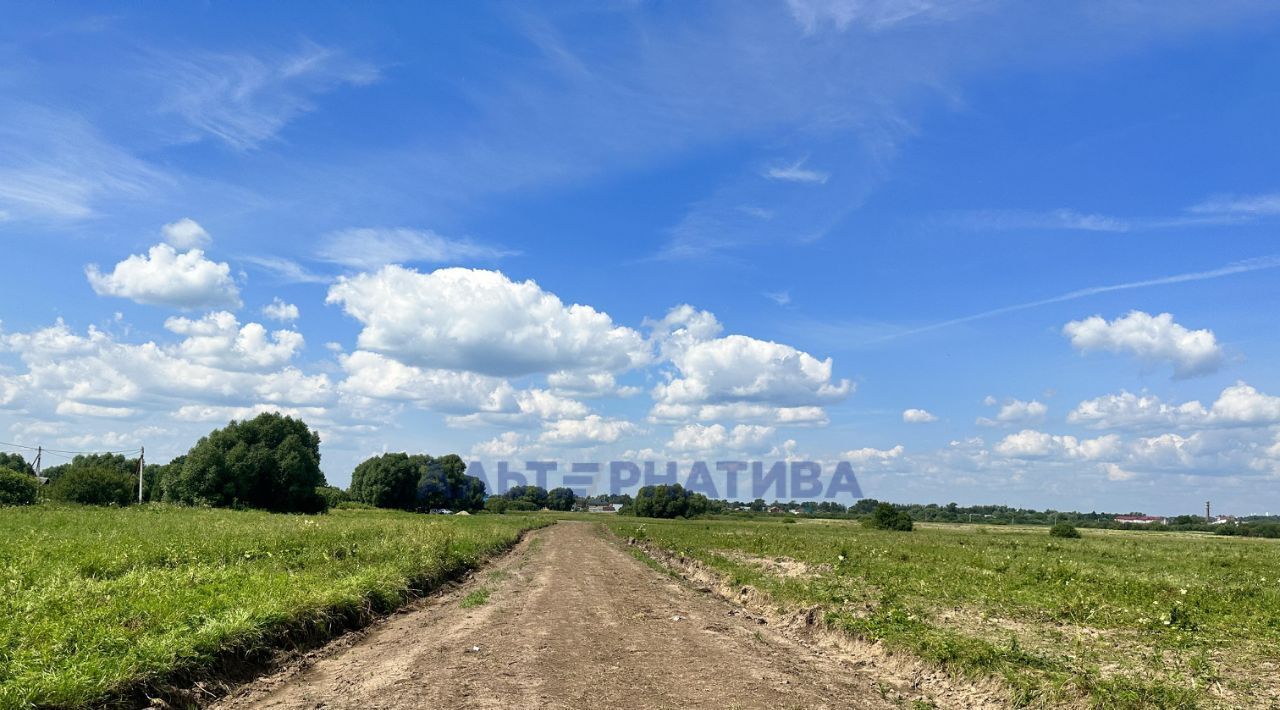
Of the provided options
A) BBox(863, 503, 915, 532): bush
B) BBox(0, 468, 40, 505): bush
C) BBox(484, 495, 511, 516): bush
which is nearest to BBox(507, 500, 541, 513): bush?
BBox(484, 495, 511, 516): bush

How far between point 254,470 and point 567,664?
256ft

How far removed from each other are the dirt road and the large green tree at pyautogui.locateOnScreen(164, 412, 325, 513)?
6814cm

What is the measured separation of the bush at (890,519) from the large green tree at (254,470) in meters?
65.3

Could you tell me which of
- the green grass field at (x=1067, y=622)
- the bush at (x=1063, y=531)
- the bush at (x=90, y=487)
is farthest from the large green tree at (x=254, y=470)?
the bush at (x=1063, y=531)

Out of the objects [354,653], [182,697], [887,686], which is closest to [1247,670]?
[887,686]

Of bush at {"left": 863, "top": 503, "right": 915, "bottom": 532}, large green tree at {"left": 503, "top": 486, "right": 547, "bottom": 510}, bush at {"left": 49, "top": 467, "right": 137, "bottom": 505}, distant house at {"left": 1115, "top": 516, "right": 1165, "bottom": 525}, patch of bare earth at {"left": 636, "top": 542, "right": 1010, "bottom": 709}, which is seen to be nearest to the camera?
patch of bare earth at {"left": 636, "top": 542, "right": 1010, "bottom": 709}

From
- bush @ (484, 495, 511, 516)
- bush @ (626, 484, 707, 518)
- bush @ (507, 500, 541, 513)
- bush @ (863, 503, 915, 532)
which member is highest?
bush @ (863, 503, 915, 532)

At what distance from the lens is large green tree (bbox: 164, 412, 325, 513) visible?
73.1 metres

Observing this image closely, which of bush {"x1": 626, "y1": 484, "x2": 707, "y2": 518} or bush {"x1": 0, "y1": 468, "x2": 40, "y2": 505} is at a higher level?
bush {"x1": 0, "y1": 468, "x2": 40, "y2": 505}

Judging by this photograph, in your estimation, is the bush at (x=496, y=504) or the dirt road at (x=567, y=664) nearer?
the dirt road at (x=567, y=664)

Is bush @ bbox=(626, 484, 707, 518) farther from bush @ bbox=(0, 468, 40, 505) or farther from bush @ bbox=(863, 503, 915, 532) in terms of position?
bush @ bbox=(0, 468, 40, 505)

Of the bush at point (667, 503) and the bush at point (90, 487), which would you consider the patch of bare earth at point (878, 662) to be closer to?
the bush at point (90, 487)

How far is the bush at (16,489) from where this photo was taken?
180 ft

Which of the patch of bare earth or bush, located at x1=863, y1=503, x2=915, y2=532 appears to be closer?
the patch of bare earth
